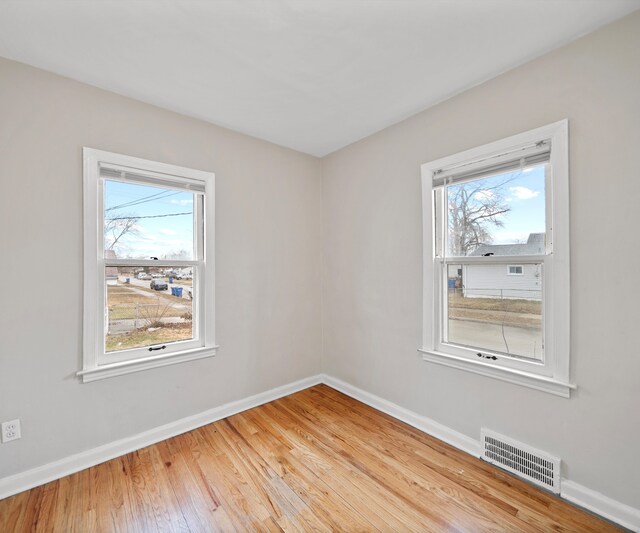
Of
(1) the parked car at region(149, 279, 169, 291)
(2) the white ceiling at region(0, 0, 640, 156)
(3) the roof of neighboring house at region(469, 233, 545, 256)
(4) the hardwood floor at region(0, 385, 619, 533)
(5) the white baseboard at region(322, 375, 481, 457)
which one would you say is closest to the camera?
(2) the white ceiling at region(0, 0, 640, 156)

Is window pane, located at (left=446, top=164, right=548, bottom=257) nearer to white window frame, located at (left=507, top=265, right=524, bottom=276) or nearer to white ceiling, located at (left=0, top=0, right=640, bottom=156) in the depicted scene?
white window frame, located at (left=507, top=265, right=524, bottom=276)

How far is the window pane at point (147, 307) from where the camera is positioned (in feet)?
7.19

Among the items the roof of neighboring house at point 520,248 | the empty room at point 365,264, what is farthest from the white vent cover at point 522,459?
the roof of neighboring house at point 520,248

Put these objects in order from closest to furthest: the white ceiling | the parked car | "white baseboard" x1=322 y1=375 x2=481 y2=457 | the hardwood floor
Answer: the white ceiling → the hardwood floor → "white baseboard" x1=322 y1=375 x2=481 y2=457 → the parked car

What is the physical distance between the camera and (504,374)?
6.44ft

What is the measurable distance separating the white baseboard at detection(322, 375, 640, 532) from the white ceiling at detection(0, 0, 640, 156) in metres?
2.51

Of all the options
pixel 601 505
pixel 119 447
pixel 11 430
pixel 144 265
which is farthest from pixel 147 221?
pixel 601 505

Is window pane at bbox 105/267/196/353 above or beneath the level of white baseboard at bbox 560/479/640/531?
Result: above

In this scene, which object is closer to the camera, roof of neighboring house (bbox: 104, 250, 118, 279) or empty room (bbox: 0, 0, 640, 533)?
empty room (bbox: 0, 0, 640, 533)

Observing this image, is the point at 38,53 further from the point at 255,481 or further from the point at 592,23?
the point at 592,23

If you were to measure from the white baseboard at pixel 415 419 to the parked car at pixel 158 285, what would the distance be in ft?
6.48

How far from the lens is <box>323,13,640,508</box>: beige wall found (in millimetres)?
1537

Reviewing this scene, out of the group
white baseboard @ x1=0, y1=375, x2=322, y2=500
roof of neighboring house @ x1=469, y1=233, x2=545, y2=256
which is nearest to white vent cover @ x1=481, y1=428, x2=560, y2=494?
A: roof of neighboring house @ x1=469, y1=233, x2=545, y2=256

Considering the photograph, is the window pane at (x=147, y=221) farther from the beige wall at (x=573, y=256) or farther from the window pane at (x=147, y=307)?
the beige wall at (x=573, y=256)
